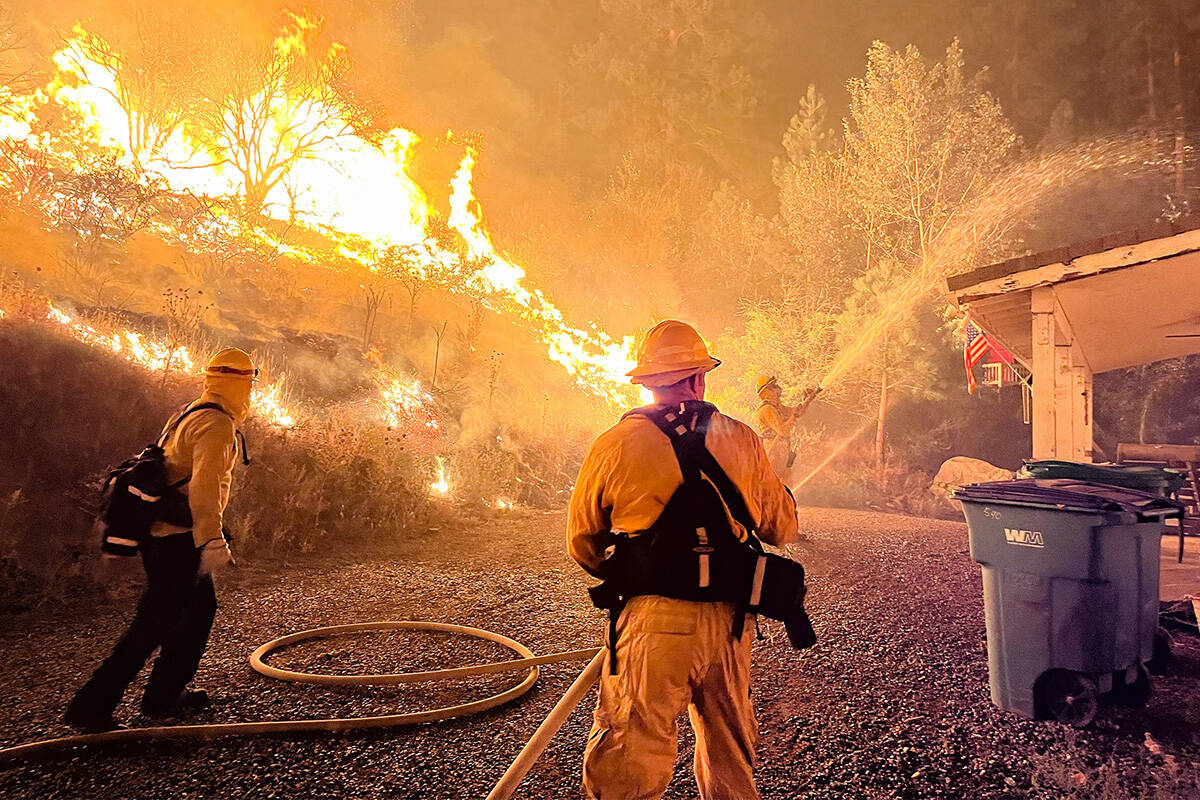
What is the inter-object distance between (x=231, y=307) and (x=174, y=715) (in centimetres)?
1396

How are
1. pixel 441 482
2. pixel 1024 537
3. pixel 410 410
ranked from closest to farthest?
pixel 1024 537 → pixel 441 482 → pixel 410 410

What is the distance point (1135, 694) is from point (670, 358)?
374 cm

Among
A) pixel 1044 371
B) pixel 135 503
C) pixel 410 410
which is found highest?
pixel 1044 371

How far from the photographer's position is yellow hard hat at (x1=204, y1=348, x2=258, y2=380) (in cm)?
370

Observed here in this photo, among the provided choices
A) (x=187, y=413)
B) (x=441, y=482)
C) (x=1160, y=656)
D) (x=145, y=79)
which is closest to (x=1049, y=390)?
(x=1160, y=656)

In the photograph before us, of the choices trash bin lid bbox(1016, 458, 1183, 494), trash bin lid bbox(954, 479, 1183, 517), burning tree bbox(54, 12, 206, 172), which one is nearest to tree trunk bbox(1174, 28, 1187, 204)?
trash bin lid bbox(1016, 458, 1183, 494)

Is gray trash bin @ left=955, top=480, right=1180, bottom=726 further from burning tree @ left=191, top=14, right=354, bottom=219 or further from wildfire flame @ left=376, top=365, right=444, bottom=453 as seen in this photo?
burning tree @ left=191, top=14, right=354, bottom=219

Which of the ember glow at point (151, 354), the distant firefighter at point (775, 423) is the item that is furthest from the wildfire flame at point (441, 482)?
the distant firefighter at point (775, 423)

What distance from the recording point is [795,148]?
2647 centimetres

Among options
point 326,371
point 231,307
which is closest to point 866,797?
point 326,371

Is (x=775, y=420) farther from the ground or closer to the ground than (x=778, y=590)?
farther from the ground

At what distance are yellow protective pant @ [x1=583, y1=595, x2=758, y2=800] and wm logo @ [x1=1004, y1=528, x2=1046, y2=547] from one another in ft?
7.32

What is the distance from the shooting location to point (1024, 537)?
3.64 m

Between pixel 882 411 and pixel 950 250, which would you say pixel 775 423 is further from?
pixel 950 250
